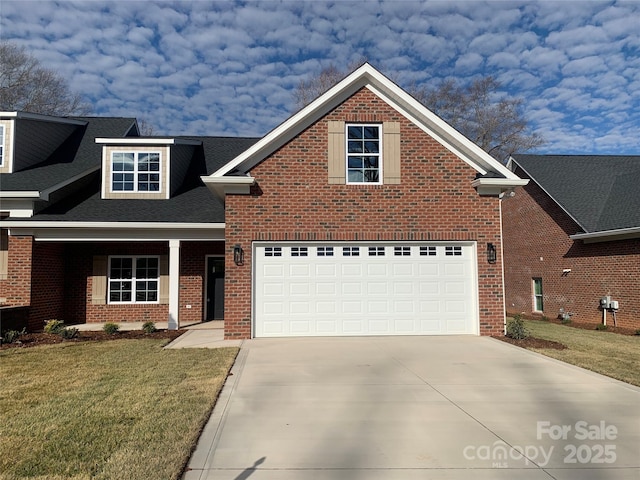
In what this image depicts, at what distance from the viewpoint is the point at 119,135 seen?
16422 mm

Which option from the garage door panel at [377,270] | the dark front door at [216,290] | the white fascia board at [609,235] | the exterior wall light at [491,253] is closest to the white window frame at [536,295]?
the white fascia board at [609,235]

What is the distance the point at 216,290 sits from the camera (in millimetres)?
14555

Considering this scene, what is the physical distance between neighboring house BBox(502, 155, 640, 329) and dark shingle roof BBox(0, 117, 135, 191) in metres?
17.8

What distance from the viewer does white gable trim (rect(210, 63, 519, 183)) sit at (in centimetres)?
1066

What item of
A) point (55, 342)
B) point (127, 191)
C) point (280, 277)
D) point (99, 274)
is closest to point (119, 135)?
point (127, 191)

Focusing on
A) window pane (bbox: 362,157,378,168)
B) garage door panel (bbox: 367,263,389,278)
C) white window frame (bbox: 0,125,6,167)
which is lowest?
garage door panel (bbox: 367,263,389,278)

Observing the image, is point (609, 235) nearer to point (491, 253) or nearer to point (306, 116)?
point (491, 253)

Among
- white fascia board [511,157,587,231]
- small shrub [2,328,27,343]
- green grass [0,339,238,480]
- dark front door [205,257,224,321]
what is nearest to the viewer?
green grass [0,339,238,480]

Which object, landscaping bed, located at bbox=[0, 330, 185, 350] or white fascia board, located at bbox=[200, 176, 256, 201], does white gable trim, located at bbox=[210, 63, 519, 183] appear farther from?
landscaping bed, located at bbox=[0, 330, 185, 350]

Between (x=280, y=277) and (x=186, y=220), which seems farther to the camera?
(x=186, y=220)

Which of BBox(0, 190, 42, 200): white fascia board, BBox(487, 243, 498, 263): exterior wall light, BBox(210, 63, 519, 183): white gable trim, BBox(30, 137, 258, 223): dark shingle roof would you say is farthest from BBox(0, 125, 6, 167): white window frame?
BBox(487, 243, 498, 263): exterior wall light

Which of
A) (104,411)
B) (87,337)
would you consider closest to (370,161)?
(104,411)

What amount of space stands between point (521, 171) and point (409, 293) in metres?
12.7

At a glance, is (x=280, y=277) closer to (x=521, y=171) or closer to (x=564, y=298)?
(x=564, y=298)
